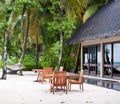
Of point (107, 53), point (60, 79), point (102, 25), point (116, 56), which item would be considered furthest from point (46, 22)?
point (60, 79)

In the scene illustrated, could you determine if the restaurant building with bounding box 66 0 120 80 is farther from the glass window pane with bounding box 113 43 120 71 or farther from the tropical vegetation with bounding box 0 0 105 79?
the tropical vegetation with bounding box 0 0 105 79

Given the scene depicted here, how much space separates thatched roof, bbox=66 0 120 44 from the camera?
17.6 meters

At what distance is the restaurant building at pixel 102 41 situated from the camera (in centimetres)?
1817

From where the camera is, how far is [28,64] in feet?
105

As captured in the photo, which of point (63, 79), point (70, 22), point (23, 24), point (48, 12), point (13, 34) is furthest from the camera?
point (13, 34)

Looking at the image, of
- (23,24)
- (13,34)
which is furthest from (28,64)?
(23,24)

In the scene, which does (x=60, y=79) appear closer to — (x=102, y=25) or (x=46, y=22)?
(x=102, y=25)

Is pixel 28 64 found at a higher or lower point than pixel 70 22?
lower

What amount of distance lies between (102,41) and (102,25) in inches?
35.9

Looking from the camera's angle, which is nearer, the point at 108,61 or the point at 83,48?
the point at 108,61

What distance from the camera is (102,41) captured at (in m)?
20.0

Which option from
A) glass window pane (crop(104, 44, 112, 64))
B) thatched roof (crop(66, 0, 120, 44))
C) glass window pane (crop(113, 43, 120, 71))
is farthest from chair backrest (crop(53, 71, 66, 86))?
glass window pane (crop(104, 44, 112, 64))

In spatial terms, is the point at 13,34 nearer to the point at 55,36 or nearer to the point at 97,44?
the point at 55,36

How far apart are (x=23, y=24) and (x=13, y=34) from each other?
343 cm
